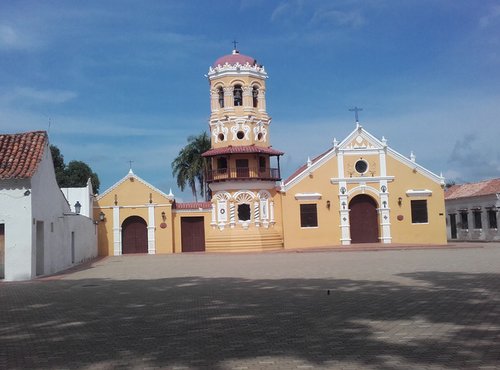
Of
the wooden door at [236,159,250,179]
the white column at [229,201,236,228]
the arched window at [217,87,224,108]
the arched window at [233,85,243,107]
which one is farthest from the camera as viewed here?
the arched window at [217,87,224,108]

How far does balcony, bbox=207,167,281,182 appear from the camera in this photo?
35656 mm

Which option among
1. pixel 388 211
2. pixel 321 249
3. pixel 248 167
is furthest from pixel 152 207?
pixel 388 211

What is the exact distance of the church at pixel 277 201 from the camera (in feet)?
118

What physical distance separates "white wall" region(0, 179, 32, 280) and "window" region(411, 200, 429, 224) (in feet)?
81.7

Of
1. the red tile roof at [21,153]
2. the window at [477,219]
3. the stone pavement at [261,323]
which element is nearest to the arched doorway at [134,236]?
the red tile roof at [21,153]

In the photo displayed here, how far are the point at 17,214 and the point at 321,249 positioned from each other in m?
18.6

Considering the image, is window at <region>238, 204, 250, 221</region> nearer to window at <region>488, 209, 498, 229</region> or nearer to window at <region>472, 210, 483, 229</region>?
window at <region>488, 209, 498, 229</region>

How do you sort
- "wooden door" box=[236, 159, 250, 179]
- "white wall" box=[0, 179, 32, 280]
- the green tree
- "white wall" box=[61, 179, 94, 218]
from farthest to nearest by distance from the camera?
the green tree < "wooden door" box=[236, 159, 250, 179] < "white wall" box=[61, 179, 94, 218] < "white wall" box=[0, 179, 32, 280]

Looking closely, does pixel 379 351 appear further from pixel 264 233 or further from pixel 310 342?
pixel 264 233

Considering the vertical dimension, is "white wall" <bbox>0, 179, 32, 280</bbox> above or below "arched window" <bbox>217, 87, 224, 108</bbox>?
below

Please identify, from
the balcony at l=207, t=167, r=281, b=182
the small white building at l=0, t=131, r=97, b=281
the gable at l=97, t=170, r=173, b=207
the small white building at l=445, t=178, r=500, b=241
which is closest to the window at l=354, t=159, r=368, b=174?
the balcony at l=207, t=167, r=281, b=182

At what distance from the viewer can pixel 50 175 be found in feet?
70.8

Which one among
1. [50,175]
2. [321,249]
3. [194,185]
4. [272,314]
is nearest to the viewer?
[272,314]

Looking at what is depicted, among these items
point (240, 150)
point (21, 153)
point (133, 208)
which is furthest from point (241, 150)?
point (21, 153)
